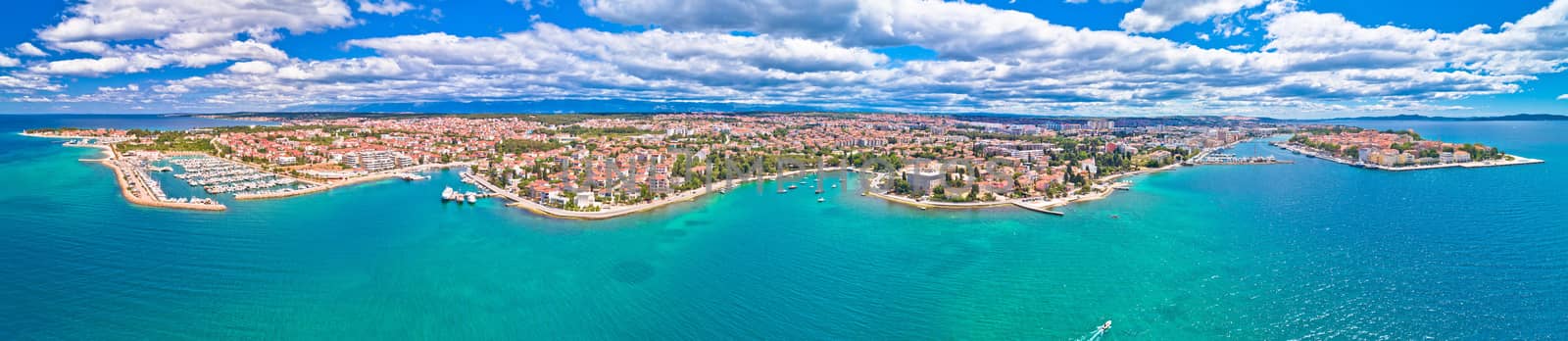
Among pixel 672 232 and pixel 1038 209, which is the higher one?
pixel 1038 209

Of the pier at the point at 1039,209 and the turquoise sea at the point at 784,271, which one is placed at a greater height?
the pier at the point at 1039,209

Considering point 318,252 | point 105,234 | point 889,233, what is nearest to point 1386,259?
point 889,233

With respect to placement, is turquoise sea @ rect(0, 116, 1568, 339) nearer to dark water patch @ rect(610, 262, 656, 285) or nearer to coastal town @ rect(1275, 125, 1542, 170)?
dark water patch @ rect(610, 262, 656, 285)

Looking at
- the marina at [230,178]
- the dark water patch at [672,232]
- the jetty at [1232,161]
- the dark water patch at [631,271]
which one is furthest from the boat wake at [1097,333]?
the jetty at [1232,161]

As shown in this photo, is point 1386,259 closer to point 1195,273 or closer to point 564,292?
point 1195,273

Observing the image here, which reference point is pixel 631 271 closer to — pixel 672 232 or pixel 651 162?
pixel 672 232

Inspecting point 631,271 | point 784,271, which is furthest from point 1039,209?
point 631,271

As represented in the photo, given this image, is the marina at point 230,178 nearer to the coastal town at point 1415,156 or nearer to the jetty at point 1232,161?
the jetty at point 1232,161
